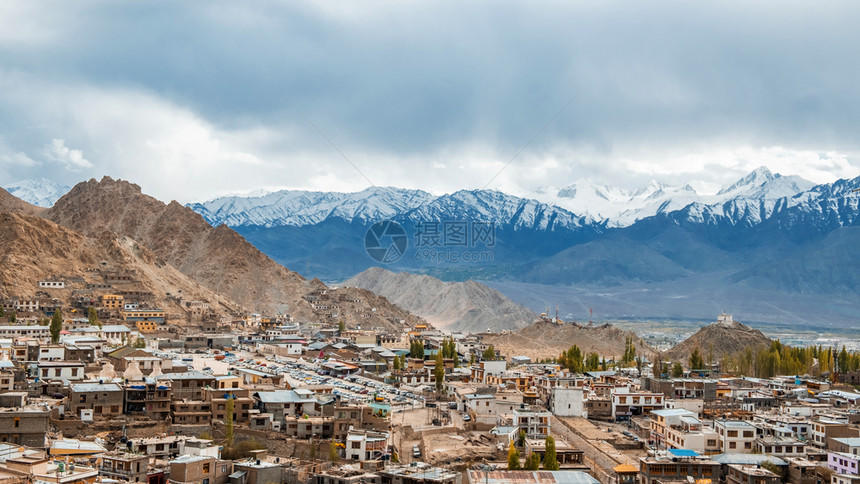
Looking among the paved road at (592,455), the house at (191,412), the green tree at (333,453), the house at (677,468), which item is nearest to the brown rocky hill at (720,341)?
the paved road at (592,455)

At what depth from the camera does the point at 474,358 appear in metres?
72.4

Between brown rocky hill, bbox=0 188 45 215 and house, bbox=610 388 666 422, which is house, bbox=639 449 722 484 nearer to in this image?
house, bbox=610 388 666 422

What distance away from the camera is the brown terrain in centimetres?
8344

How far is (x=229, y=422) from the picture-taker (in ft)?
120

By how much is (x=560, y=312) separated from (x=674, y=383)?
479 ft

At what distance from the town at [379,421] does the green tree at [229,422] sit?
0.35ft

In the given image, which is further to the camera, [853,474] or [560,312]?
[560,312]

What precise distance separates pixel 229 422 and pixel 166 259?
265 ft

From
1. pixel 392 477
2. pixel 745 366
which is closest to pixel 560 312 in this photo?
pixel 745 366

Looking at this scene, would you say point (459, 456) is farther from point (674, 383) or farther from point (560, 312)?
point (560, 312)

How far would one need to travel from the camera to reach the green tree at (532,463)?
3506 cm

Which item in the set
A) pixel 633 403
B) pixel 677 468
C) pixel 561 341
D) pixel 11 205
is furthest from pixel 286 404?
pixel 11 205

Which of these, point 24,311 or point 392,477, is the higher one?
point 24,311

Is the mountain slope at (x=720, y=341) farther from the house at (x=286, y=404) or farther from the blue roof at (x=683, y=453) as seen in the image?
the house at (x=286, y=404)
